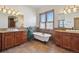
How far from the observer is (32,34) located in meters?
2.31

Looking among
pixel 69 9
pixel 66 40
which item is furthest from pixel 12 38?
pixel 69 9

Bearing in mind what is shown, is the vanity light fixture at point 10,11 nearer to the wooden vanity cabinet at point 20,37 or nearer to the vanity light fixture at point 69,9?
the wooden vanity cabinet at point 20,37

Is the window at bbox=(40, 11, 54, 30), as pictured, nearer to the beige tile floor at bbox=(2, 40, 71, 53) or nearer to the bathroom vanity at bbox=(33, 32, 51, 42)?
the bathroom vanity at bbox=(33, 32, 51, 42)

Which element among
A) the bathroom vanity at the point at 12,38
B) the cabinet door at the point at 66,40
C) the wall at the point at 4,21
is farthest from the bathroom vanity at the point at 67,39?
the wall at the point at 4,21

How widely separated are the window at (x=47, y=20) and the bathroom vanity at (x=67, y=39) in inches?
7.6

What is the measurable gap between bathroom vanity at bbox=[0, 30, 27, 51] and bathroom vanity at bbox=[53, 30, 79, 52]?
26.1 inches

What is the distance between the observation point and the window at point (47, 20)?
7.26ft

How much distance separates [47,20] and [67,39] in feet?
2.07

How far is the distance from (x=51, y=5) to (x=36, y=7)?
292 millimetres

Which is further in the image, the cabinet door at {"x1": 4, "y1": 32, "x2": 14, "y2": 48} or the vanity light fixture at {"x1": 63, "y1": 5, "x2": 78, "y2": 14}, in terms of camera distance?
the cabinet door at {"x1": 4, "y1": 32, "x2": 14, "y2": 48}

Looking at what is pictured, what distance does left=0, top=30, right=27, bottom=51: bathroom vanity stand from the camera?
2219mm

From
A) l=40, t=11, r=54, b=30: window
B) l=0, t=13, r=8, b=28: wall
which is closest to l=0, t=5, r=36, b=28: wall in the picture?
l=0, t=13, r=8, b=28: wall
